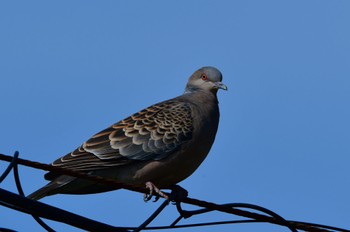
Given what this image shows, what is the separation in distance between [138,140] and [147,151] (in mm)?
187

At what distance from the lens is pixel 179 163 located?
6.46 metres

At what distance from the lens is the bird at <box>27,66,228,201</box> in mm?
6234

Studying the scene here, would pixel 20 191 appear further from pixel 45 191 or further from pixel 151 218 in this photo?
pixel 45 191

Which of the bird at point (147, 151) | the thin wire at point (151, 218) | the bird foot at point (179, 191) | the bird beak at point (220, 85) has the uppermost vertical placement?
the bird beak at point (220, 85)

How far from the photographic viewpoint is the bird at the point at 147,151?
623 centimetres

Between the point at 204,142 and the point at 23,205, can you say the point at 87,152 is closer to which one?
the point at 204,142

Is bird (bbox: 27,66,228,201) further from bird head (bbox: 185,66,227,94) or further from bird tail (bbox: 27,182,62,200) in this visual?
bird head (bbox: 185,66,227,94)

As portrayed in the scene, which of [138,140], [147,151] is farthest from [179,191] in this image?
[138,140]

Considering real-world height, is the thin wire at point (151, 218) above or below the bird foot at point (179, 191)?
below

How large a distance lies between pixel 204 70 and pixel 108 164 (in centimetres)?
213

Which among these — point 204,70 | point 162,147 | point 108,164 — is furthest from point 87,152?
point 204,70

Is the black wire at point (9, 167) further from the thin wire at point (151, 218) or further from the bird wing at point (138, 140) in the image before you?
the bird wing at point (138, 140)

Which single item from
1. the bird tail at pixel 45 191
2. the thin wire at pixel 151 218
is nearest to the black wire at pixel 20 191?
the thin wire at pixel 151 218

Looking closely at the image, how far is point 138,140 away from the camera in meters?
6.68
